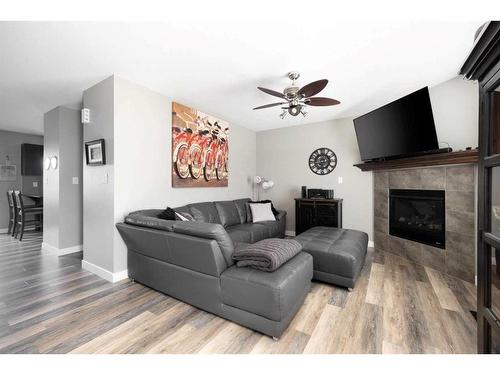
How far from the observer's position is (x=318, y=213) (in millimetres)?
4016

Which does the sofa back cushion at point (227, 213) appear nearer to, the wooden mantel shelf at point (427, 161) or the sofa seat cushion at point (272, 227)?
the sofa seat cushion at point (272, 227)

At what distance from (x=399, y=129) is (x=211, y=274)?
3.02m

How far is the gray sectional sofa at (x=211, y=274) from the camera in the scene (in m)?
1.52

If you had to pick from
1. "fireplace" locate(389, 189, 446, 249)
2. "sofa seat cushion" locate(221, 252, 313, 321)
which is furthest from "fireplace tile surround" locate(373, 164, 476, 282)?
"sofa seat cushion" locate(221, 252, 313, 321)

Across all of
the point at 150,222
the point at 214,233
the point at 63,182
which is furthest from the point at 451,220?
the point at 63,182

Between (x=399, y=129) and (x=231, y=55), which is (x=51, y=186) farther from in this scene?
(x=399, y=129)

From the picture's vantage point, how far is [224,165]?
4262 millimetres

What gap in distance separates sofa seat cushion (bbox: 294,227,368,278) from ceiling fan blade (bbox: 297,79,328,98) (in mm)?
1640

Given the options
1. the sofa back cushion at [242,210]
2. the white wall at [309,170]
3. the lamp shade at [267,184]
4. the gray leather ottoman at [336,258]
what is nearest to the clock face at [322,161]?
the white wall at [309,170]

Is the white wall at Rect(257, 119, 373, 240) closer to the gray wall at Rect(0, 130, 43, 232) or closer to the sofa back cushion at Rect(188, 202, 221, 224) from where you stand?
the sofa back cushion at Rect(188, 202, 221, 224)

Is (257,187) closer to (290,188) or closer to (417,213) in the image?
(290,188)

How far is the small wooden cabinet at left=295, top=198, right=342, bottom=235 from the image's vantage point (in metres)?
3.88

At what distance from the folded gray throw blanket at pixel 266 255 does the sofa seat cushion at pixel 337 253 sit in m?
0.59
